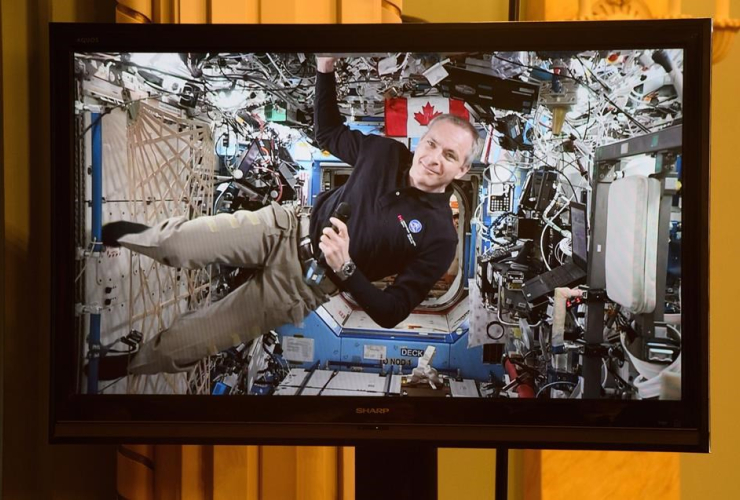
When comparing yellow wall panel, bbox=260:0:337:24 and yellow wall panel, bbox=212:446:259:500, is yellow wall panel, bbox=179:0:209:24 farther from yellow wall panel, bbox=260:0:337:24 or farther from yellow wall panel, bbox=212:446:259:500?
yellow wall panel, bbox=212:446:259:500

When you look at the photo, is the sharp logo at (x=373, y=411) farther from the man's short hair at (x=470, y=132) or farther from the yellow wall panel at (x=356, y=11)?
the yellow wall panel at (x=356, y=11)

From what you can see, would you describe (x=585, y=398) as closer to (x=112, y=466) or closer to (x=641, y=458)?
(x=641, y=458)

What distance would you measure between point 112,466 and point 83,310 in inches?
18.9

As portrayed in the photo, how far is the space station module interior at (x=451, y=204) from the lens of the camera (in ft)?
3.31

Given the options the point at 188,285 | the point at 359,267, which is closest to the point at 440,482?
the point at 359,267

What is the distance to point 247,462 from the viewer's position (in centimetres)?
125

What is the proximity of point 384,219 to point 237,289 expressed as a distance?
0.28 meters

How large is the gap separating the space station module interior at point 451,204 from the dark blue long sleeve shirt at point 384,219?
0.06 ft

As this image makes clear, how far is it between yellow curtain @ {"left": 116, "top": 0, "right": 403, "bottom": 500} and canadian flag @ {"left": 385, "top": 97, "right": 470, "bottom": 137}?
0.98 ft

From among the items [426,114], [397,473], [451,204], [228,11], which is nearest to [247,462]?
[397,473]

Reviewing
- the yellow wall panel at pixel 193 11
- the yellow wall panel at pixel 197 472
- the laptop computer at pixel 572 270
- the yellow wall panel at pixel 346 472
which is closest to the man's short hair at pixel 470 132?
the laptop computer at pixel 572 270

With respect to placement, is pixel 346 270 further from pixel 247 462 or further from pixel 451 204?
pixel 247 462

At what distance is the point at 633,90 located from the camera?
1.00m

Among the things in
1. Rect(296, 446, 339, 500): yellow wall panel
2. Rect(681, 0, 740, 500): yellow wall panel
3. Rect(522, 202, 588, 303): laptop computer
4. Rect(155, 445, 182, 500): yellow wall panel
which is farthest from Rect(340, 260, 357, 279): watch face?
Rect(681, 0, 740, 500): yellow wall panel
